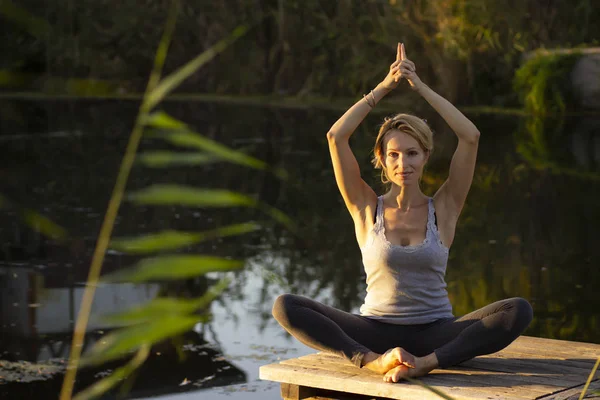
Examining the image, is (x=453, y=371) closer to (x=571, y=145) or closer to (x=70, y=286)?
(x=70, y=286)

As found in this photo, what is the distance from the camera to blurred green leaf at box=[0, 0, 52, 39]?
1.41 metres

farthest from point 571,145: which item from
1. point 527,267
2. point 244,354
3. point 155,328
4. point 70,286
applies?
point 155,328

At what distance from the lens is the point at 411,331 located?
4.83m

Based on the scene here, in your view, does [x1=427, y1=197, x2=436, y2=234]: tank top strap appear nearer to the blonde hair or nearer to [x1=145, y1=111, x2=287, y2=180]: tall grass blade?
the blonde hair

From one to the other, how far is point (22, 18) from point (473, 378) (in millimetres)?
3407

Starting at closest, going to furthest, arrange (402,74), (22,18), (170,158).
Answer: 1. (22,18)
2. (170,158)
3. (402,74)

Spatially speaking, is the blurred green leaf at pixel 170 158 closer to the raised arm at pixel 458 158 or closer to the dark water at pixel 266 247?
the dark water at pixel 266 247

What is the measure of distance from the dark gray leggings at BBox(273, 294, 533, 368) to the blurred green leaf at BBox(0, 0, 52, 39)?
10.9ft

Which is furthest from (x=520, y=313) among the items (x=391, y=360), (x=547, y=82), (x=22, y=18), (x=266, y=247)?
(x=547, y=82)

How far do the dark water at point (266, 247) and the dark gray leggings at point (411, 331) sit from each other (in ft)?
3.51

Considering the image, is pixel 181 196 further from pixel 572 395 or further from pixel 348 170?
pixel 348 170

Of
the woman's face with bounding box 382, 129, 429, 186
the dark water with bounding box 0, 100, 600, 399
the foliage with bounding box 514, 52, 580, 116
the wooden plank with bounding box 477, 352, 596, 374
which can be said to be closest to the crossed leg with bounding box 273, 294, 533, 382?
the wooden plank with bounding box 477, 352, 596, 374

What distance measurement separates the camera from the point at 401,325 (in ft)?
15.9

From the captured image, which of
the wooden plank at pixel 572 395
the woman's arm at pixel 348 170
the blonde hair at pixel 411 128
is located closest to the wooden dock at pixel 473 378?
the wooden plank at pixel 572 395
